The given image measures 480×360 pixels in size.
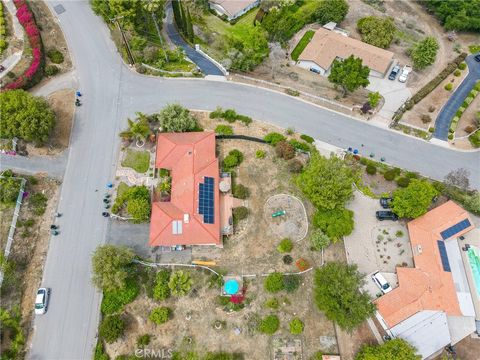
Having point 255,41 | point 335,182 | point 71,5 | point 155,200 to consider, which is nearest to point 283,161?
point 335,182

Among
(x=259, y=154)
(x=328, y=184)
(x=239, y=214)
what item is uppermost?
(x=328, y=184)

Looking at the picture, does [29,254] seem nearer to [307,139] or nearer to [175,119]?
[175,119]

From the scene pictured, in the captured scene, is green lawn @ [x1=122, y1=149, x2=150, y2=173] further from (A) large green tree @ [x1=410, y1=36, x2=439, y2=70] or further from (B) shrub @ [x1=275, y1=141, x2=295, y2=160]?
(A) large green tree @ [x1=410, y1=36, x2=439, y2=70]

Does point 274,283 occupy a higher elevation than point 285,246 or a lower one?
lower

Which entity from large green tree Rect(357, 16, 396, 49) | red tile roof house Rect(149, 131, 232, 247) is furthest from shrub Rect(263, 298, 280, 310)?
large green tree Rect(357, 16, 396, 49)

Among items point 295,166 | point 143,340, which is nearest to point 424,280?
point 295,166

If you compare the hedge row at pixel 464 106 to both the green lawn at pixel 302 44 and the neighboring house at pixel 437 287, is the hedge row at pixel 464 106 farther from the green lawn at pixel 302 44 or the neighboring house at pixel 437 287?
the green lawn at pixel 302 44

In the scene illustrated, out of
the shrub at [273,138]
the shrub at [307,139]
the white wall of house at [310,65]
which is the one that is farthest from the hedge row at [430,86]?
the shrub at [273,138]

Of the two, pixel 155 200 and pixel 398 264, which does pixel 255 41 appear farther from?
pixel 398 264
